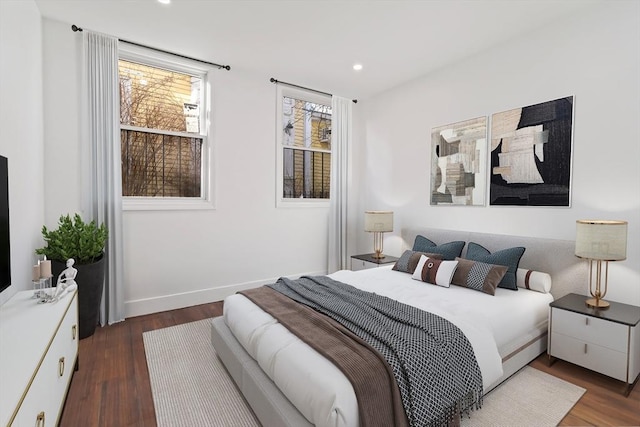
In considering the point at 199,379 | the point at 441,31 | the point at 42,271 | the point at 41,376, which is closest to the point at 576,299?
the point at 441,31

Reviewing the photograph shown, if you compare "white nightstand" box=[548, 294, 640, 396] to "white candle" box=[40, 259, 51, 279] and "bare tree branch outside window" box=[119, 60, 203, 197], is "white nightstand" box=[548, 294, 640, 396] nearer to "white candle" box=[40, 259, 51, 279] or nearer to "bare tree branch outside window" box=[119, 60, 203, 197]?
"white candle" box=[40, 259, 51, 279]

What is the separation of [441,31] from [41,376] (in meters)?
3.83

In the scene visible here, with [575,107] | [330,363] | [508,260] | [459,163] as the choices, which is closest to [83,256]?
[330,363]

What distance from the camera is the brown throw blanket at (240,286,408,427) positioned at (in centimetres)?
143

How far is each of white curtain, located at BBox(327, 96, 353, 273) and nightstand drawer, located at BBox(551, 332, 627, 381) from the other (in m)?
2.98

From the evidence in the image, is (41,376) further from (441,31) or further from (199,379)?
(441,31)

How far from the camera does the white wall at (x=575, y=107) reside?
254 cm

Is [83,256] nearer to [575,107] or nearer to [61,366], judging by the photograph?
[61,366]

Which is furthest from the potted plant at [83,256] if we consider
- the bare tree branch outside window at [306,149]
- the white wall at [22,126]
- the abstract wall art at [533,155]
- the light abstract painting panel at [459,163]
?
the abstract wall art at [533,155]

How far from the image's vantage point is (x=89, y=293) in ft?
9.55

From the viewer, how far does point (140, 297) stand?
3.57 m

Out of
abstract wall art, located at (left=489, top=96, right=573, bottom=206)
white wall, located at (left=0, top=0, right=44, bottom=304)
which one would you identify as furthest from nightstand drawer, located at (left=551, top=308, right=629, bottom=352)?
white wall, located at (left=0, top=0, right=44, bottom=304)

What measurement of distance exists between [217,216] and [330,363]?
2.87 metres

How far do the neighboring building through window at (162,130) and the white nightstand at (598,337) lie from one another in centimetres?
374
